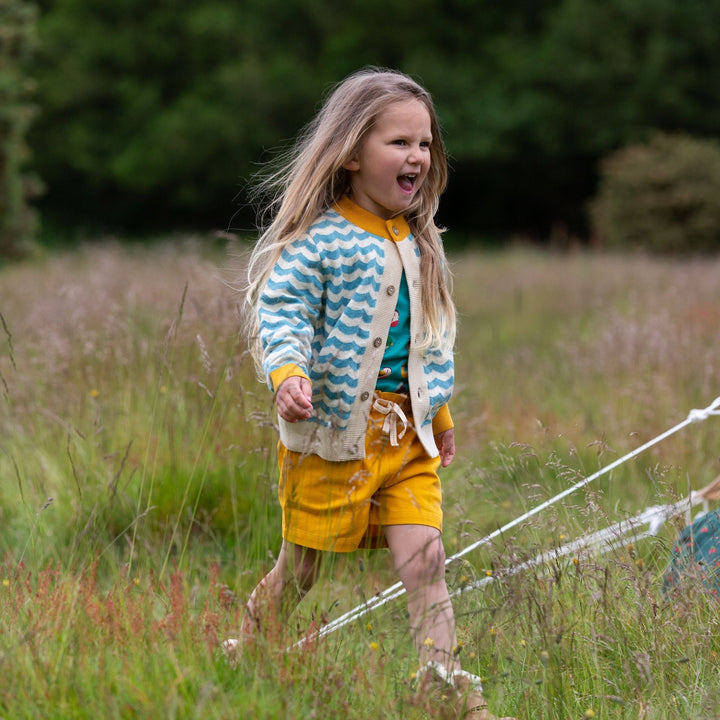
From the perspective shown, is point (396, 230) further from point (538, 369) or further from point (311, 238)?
point (538, 369)

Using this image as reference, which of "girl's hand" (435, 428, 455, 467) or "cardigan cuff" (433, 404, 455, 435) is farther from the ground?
"cardigan cuff" (433, 404, 455, 435)

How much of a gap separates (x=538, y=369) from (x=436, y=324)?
3.72m

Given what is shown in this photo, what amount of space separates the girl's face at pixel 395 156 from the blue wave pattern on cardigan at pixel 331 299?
0.13 meters

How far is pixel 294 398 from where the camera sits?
Result: 91.9 inches

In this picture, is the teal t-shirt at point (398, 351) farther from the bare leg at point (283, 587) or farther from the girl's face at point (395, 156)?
the bare leg at point (283, 587)

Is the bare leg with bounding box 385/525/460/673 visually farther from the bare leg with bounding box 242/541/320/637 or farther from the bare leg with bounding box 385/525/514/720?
the bare leg with bounding box 242/541/320/637

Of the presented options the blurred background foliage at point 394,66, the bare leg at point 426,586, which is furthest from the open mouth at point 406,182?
the blurred background foliage at point 394,66

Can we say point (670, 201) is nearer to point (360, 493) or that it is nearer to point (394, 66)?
point (394, 66)

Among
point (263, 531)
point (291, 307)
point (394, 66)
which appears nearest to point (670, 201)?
point (394, 66)

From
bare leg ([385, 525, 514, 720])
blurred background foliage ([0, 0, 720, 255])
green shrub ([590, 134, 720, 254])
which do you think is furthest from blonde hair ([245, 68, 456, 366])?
blurred background foliage ([0, 0, 720, 255])

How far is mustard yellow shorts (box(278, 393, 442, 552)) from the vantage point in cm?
260

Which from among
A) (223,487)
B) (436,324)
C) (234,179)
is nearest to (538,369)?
(223,487)

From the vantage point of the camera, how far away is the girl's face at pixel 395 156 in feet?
8.83

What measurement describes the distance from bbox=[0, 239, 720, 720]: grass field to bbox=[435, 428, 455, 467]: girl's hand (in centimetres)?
23
